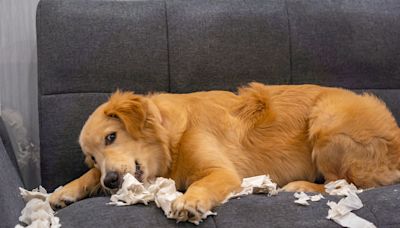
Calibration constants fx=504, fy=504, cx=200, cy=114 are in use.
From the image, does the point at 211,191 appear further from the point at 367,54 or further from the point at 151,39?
the point at 367,54

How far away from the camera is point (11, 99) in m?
2.84

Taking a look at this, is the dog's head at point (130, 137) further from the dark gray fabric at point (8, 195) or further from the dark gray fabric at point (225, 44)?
the dark gray fabric at point (225, 44)

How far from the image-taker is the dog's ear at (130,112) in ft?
7.20

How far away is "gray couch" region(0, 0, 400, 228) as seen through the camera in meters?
2.61

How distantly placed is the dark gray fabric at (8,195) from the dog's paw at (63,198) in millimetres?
130

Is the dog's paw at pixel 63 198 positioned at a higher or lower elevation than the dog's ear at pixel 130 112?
lower

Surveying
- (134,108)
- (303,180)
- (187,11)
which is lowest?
(303,180)

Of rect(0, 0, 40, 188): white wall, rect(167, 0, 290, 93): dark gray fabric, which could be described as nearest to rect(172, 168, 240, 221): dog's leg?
rect(167, 0, 290, 93): dark gray fabric

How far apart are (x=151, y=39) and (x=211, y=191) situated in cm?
110

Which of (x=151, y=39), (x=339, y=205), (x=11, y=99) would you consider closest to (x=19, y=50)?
(x=11, y=99)

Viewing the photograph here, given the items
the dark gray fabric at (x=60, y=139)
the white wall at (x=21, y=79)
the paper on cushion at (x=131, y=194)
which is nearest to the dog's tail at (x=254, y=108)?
the paper on cushion at (x=131, y=194)

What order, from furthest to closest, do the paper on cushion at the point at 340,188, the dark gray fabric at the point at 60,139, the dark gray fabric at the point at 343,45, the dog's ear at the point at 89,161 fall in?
the dark gray fabric at the point at 343,45, the dark gray fabric at the point at 60,139, the dog's ear at the point at 89,161, the paper on cushion at the point at 340,188

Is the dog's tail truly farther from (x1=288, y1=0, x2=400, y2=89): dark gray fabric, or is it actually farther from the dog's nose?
the dog's nose

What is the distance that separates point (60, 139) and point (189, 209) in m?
1.08
